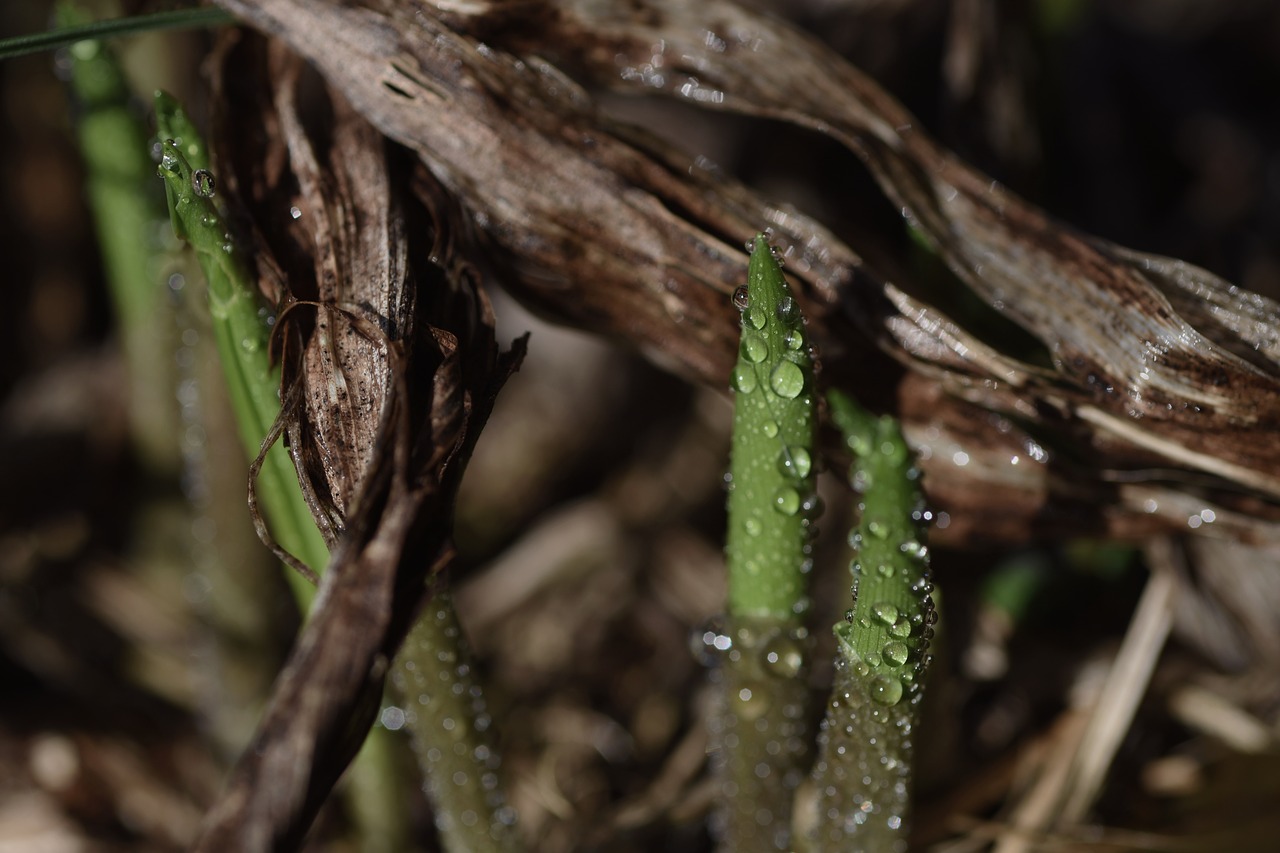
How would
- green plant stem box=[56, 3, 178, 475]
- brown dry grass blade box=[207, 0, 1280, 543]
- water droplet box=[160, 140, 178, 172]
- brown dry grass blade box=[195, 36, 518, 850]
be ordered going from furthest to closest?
green plant stem box=[56, 3, 178, 475] < brown dry grass blade box=[207, 0, 1280, 543] < water droplet box=[160, 140, 178, 172] < brown dry grass blade box=[195, 36, 518, 850]

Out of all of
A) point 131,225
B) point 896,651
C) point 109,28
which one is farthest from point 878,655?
point 131,225

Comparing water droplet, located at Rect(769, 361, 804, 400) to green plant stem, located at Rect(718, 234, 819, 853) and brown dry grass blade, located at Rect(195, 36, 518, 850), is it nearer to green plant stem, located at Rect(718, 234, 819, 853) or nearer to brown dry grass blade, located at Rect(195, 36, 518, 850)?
green plant stem, located at Rect(718, 234, 819, 853)

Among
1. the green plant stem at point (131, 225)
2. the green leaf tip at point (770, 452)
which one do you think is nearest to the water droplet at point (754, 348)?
the green leaf tip at point (770, 452)

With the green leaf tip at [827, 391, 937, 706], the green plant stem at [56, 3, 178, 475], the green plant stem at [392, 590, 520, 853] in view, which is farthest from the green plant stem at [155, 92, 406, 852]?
the green leaf tip at [827, 391, 937, 706]

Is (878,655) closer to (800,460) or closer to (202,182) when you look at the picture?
(800,460)

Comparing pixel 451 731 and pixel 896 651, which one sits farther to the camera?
pixel 451 731

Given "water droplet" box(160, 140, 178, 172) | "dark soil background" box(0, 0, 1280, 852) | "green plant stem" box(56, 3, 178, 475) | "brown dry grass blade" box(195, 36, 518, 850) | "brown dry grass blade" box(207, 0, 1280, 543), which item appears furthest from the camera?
"dark soil background" box(0, 0, 1280, 852)

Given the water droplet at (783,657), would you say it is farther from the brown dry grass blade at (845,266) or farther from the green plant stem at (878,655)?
the brown dry grass blade at (845,266)
